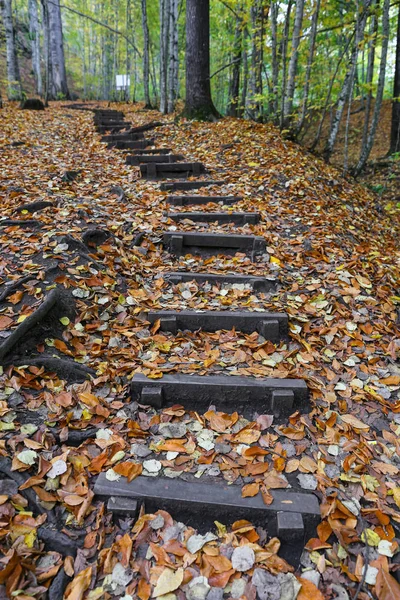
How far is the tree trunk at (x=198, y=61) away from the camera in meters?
9.49

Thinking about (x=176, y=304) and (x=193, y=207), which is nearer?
(x=176, y=304)

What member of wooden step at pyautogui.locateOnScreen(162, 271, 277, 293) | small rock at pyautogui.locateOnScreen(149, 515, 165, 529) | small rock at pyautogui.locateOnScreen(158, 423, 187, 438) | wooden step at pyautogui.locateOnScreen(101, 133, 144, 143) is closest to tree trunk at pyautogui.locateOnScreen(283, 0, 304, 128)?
wooden step at pyautogui.locateOnScreen(101, 133, 144, 143)

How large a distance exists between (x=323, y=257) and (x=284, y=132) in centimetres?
534

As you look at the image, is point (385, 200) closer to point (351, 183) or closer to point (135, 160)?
point (351, 183)

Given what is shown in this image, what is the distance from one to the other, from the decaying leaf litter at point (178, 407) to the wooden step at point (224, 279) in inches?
4.9

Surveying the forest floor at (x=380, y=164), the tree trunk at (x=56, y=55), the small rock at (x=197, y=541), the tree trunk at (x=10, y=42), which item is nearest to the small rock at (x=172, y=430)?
the small rock at (x=197, y=541)

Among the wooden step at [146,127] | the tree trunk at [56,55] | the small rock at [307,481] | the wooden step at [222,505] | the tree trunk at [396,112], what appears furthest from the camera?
the tree trunk at [56,55]

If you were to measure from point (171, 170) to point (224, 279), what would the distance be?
144 inches

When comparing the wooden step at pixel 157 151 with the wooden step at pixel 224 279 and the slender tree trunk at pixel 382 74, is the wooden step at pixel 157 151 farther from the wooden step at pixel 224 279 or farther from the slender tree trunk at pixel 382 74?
the wooden step at pixel 224 279

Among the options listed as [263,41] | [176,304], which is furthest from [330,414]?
→ [263,41]

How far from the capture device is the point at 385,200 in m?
8.67

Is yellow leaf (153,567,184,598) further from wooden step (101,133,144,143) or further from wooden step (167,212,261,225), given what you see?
wooden step (101,133,144,143)

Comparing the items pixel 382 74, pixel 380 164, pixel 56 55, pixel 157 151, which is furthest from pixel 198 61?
pixel 56 55

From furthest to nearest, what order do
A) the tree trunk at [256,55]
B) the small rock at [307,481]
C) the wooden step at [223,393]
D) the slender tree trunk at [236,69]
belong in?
the slender tree trunk at [236,69] → the tree trunk at [256,55] → the wooden step at [223,393] → the small rock at [307,481]
